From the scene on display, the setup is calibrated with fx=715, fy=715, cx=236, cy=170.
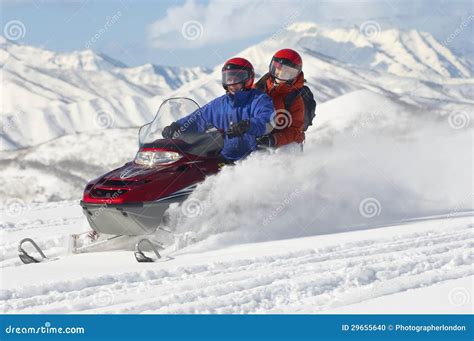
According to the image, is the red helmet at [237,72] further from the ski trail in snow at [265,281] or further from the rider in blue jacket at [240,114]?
the ski trail in snow at [265,281]

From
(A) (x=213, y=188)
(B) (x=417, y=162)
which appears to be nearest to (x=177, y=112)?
(A) (x=213, y=188)

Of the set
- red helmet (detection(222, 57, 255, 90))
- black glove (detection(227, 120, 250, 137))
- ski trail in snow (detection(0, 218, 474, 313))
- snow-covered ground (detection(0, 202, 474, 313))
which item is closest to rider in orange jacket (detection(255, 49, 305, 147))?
red helmet (detection(222, 57, 255, 90))

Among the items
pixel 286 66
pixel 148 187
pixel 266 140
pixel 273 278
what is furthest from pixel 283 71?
pixel 273 278

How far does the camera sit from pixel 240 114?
7945mm

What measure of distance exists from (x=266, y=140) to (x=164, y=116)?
45.7 inches

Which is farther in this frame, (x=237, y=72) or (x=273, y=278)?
(x=237, y=72)

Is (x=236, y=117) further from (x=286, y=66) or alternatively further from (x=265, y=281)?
(x=265, y=281)

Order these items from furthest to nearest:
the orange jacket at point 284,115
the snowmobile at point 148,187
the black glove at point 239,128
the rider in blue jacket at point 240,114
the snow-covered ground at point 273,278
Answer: the orange jacket at point 284,115
the rider in blue jacket at point 240,114
the black glove at point 239,128
the snowmobile at point 148,187
the snow-covered ground at point 273,278

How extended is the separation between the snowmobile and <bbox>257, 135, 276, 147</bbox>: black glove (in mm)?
492

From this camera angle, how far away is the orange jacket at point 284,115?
824cm

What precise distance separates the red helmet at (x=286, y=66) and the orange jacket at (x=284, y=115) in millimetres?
113

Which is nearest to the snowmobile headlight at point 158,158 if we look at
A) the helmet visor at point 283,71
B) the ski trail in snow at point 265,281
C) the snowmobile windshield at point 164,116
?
the snowmobile windshield at point 164,116

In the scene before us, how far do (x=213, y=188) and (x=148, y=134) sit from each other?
37.7 inches
